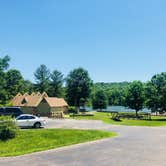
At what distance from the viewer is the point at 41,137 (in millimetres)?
24438

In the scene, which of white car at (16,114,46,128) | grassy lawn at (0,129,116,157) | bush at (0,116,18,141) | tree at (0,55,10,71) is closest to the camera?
grassy lawn at (0,129,116,157)

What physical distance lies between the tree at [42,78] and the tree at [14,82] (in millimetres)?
9101

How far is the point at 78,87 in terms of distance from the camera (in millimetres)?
89812

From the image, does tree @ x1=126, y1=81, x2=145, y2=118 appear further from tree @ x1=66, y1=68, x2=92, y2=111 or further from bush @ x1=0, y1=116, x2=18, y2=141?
bush @ x1=0, y1=116, x2=18, y2=141

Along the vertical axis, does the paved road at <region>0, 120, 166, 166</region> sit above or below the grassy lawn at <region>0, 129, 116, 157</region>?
below

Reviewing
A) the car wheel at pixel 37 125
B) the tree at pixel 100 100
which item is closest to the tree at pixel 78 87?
the tree at pixel 100 100

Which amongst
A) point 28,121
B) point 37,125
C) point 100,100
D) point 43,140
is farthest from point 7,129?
point 100,100

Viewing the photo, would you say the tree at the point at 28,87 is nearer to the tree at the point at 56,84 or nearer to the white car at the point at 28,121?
the tree at the point at 56,84

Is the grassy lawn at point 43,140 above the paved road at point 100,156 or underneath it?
above

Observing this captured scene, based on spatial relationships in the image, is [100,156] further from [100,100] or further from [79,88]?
[100,100]

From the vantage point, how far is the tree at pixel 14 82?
98250 millimetres

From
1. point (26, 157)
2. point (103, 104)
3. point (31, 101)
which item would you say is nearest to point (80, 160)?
point (26, 157)

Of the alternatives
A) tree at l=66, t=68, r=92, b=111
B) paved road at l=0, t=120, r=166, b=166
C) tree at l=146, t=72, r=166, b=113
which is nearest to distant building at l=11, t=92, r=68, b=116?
tree at l=66, t=68, r=92, b=111

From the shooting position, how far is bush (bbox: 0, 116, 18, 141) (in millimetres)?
24344
